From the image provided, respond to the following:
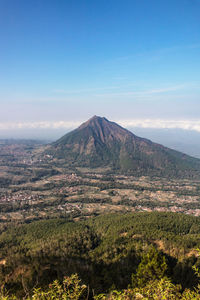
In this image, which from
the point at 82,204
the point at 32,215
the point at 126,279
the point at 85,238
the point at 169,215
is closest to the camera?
the point at 126,279

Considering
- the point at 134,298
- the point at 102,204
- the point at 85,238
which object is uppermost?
the point at 134,298

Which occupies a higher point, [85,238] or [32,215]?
[85,238]

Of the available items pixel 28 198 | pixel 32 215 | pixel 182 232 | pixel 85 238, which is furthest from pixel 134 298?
pixel 28 198

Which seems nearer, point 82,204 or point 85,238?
point 85,238

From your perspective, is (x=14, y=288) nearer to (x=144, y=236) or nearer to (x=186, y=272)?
(x=186, y=272)

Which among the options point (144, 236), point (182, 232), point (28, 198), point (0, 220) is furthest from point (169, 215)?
point (28, 198)

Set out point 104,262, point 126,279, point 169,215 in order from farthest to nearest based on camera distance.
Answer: point 169,215, point 104,262, point 126,279

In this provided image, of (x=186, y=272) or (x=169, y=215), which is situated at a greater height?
(x=186, y=272)

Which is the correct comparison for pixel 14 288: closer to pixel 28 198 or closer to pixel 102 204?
pixel 102 204

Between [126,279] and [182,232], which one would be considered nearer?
[126,279]
